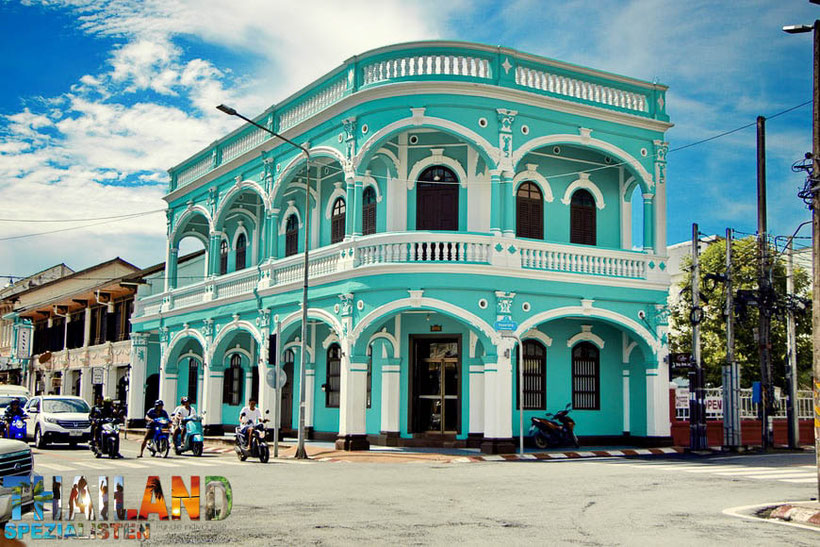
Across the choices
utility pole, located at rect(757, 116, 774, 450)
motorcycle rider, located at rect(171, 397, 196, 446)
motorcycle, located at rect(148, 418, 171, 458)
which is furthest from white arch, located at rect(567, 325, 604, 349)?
motorcycle, located at rect(148, 418, 171, 458)

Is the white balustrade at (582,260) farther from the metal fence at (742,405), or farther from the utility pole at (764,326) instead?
the metal fence at (742,405)

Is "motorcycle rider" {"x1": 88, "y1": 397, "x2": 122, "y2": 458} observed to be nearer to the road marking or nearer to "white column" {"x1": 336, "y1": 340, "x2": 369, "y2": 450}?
the road marking

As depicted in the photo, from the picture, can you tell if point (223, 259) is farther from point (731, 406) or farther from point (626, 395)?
point (731, 406)

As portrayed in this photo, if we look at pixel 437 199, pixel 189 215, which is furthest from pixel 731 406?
pixel 189 215

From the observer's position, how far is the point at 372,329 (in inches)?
918

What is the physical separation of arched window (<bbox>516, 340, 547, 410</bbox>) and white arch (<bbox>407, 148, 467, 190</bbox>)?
5002 mm

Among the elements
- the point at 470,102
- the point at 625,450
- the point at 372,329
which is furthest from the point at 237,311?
the point at 625,450

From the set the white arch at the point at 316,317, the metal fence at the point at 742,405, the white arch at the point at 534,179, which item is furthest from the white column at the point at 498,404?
the metal fence at the point at 742,405

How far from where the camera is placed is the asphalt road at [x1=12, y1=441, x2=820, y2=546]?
989 centimetres

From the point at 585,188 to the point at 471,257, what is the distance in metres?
5.78

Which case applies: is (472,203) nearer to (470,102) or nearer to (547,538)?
(470,102)

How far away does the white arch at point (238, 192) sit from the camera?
2861cm

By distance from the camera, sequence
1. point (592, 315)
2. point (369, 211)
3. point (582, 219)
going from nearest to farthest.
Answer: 1. point (592, 315)
2. point (369, 211)
3. point (582, 219)

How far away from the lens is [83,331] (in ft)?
165
